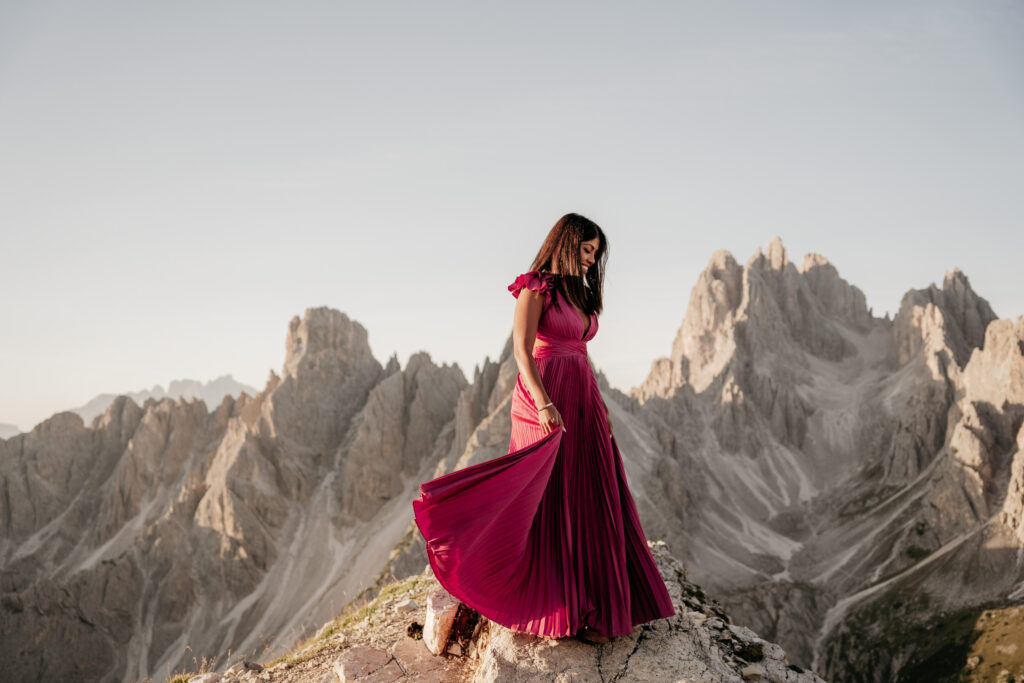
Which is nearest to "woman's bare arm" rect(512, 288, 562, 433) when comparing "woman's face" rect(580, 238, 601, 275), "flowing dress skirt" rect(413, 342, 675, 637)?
"flowing dress skirt" rect(413, 342, 675, 637)

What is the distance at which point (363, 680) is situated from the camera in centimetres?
681

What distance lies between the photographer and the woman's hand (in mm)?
6184

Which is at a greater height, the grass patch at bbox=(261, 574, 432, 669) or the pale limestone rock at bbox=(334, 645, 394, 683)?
the pale limestone rock at bbox=(334, 645, 394, 683)

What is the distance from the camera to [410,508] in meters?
90.2

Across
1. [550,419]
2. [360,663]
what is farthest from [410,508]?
[550,419]

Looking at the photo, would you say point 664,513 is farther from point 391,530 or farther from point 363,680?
point 363,680

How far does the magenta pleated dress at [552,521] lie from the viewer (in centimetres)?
609

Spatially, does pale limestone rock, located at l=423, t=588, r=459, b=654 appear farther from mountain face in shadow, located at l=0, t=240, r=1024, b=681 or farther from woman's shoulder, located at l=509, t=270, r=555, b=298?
mountain face in shadow, located at l=0, t=240, r=1024, b=681

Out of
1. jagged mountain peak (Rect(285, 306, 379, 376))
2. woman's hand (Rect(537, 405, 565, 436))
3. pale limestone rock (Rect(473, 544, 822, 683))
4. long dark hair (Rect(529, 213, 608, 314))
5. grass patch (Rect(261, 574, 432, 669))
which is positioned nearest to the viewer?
pale limestone rock (Rect(473, 544, 822, 683))

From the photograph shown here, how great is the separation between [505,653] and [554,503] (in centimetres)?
133

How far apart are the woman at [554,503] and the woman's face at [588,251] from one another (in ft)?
0.04

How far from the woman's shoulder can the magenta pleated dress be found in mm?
10

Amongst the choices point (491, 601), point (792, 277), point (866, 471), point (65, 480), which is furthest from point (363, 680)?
point (792, 277)

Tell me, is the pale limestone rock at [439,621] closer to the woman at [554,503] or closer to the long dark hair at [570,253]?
the woman at [554,503]
